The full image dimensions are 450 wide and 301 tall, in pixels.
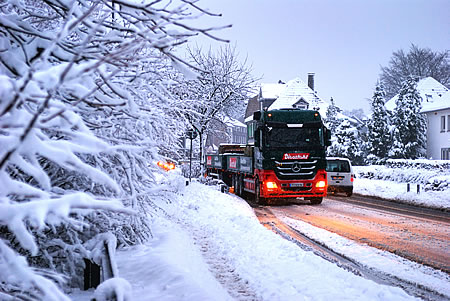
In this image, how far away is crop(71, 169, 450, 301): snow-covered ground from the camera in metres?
5.79

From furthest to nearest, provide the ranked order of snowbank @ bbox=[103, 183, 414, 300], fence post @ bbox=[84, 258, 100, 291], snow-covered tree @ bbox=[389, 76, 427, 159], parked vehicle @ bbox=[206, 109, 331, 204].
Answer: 1. snow-covered tree @ bbox=[389, 76, 427, 159]
2. parked vehicle @ bbox=[206, 109, 331, 204]
3. snowbank @ bbox=[103, 183, 414, 300]
4. fence post @ bbox=[84, 258, 100, 291]

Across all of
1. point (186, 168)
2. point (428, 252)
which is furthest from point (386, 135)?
point (428, 252)

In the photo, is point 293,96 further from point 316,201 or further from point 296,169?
point 296,169

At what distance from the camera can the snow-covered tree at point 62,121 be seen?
82.4 inches

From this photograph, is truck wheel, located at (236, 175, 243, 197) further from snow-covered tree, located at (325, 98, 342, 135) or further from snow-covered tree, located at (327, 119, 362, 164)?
snow-covered tree, located at (325, 98, 342, 135)

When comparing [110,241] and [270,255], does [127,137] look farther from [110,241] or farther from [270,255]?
[270,255]

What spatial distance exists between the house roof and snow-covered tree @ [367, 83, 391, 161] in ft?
68.7

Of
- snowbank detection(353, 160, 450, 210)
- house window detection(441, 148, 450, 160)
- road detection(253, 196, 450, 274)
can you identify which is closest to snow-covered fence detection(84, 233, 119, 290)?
road detection(253, 196, 450, 274)

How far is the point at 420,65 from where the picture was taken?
67.8 meters

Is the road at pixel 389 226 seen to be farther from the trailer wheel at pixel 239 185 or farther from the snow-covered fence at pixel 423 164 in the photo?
the snow-covered fence at pixel 423 164

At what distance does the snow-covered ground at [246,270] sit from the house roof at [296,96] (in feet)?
194

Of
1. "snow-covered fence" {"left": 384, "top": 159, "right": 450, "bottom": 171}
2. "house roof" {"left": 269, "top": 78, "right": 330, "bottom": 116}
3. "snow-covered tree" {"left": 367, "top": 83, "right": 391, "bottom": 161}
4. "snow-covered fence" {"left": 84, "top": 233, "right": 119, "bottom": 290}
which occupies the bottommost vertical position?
"snow-covered fence" {"left": 84, "top": 233, "right": 119, "bottom": 290}

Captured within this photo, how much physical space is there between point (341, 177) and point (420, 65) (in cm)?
5028

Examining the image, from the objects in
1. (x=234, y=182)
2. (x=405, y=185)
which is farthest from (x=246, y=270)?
(x=405, y=185)
